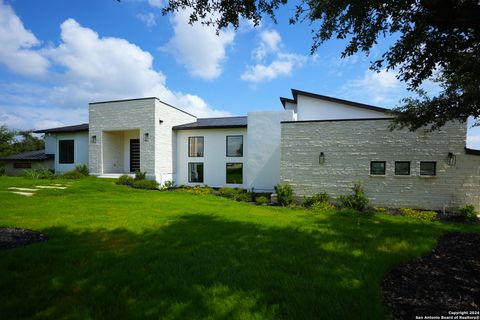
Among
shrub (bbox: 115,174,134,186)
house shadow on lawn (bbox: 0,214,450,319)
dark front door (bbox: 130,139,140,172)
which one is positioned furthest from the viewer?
dark front door (bbox: 130,139,140,172)

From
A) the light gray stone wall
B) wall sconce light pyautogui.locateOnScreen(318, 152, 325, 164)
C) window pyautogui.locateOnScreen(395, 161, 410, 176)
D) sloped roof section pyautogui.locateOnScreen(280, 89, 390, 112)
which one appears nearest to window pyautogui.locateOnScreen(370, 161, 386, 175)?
the light gray stone wall

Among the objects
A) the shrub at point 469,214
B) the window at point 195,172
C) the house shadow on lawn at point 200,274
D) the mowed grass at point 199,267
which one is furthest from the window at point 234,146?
the shrub at point 469,214

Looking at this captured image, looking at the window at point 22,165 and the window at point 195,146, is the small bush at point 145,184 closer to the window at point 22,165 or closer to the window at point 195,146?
the window at point 195,146

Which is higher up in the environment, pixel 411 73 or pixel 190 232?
pixel 411 73

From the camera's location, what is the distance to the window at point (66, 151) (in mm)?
20109

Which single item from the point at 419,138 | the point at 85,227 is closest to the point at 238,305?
the point at 85,227

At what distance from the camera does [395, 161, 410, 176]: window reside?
1128 centimetres

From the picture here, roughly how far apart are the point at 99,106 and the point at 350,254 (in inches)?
797

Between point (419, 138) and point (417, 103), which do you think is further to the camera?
point (419, 138)

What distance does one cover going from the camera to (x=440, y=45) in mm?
4168

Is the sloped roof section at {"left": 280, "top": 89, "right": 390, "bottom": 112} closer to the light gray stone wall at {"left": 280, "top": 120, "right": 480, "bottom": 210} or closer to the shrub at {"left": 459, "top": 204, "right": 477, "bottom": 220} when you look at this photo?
the light gray stone wall at {"left": 280, "top": 120, "right": 480, "bottom": 210}

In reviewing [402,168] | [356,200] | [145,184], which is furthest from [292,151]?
[145,184]

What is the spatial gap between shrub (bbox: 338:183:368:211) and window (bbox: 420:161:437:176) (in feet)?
9.94

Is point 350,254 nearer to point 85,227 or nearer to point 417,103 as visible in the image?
point 417,103
